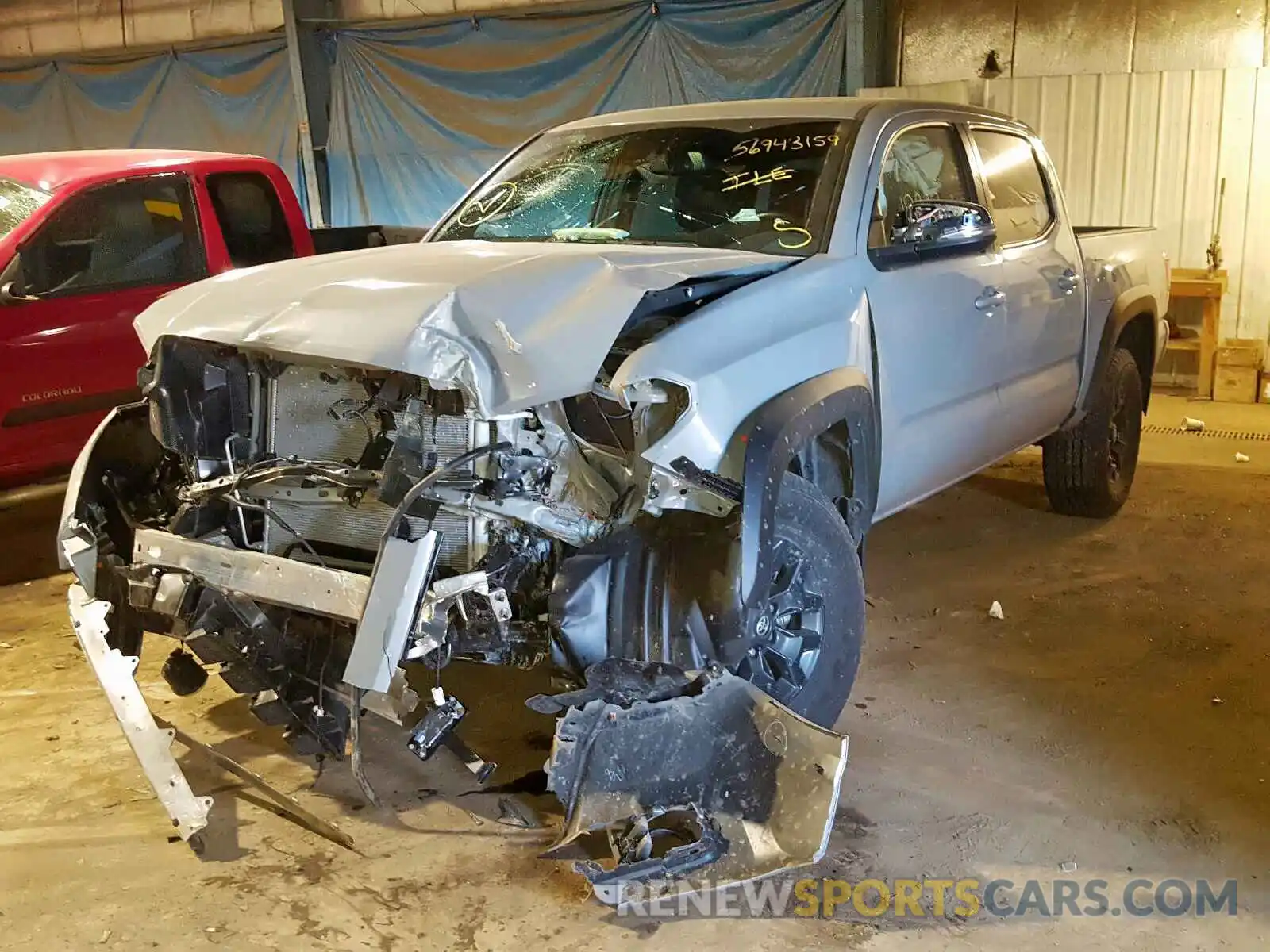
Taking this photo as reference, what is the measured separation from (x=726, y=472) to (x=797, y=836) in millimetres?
830

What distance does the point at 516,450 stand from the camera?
2.74 meters

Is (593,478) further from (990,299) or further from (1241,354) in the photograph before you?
(1241,354)

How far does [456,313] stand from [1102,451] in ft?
12.3

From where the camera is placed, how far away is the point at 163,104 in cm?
1183

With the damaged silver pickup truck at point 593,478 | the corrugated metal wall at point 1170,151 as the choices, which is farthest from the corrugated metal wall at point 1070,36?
the damaged silver pickup truck at point 593,478

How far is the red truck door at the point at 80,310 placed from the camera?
17.1 feet

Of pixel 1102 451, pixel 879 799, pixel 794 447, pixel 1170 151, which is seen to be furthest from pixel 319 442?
pixel 1170 151

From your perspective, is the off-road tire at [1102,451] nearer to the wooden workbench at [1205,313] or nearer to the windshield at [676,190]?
the windshield at [676,190]

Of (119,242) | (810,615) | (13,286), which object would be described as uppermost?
(119,242)

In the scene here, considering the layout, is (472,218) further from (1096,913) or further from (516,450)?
(1096,913)

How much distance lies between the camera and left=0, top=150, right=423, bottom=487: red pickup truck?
17.2 ft

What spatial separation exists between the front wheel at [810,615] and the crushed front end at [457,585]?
311mm

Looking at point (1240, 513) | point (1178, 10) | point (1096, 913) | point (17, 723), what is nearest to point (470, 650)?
point (1096, 913)

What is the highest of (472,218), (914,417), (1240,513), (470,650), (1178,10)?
(1178,10)
